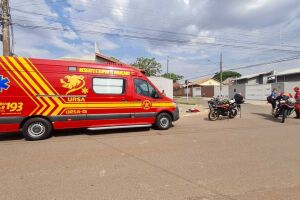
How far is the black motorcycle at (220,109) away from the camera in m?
13.8

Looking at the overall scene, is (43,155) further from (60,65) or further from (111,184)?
(60,65)

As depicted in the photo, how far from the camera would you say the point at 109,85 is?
9.45m

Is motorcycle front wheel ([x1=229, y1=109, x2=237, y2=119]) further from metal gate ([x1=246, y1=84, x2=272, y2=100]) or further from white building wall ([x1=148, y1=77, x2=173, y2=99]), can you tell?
metal gate ([x1=246, y1=84, x2=272, y2=100])

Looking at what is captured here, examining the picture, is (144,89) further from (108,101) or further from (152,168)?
(152,168)

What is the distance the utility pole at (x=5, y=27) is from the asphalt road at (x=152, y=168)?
481cm

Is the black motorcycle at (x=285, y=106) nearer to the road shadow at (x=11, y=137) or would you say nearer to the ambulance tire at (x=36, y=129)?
the ambulance tire at (x=36, y=129)

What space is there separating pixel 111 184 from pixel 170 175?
3.62 ft

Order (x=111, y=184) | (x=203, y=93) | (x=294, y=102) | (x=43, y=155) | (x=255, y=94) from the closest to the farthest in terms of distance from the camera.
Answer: (x=111, y=184) → (x=43, y=155) → (x=294, y=102) → (x=255, y=94) → (x=203, y=93)

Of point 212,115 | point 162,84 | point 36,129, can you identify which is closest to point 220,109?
point 212,115

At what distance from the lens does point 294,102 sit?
43.3 feet

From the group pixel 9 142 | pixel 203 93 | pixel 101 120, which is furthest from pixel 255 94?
pixel 9 142

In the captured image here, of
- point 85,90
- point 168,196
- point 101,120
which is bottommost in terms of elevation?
point 168,196

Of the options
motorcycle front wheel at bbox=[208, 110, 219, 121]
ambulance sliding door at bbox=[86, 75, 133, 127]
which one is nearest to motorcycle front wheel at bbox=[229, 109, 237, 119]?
motorcycle front wheel at bbox=[208, 110, 219, 121]

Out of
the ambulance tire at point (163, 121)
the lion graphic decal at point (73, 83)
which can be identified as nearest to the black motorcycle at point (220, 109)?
the ambulance tire at point (163, 121)
